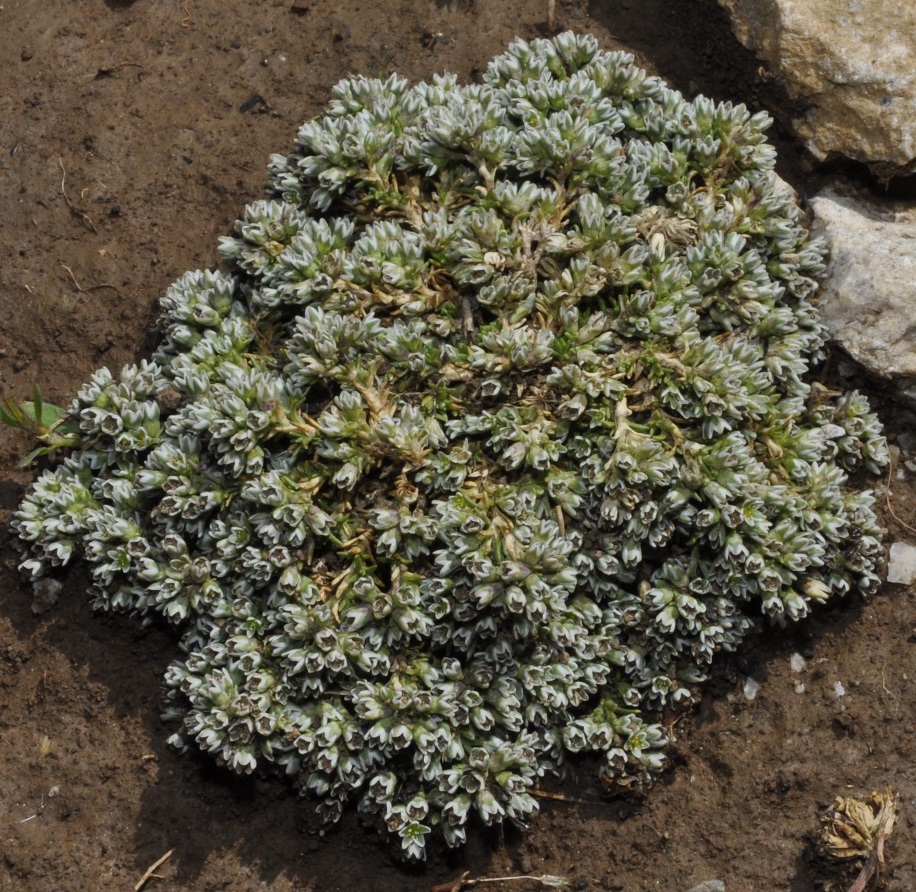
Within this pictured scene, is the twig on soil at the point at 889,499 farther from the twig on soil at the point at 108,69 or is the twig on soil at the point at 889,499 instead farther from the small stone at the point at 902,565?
the twig on soil at the point at 108,69

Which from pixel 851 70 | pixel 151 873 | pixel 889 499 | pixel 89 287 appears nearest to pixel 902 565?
pixel 889 499

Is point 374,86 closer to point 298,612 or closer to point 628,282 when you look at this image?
point 628,282

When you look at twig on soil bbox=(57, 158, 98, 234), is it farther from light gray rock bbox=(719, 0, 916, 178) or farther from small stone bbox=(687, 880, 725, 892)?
small stone bbox=(687, 880, 725, 892)

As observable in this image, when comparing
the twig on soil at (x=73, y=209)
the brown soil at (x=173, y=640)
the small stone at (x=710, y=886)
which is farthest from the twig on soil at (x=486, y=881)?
the twig on soil at (x=73, y=209)

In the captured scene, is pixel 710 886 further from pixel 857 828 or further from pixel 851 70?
pixel 851 70

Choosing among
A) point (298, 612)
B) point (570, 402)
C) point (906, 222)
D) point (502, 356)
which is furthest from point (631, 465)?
point (906, 222)

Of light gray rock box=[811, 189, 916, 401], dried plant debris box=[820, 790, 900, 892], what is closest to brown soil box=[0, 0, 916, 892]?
dried plant debris box=[820, 790, 900, 892]

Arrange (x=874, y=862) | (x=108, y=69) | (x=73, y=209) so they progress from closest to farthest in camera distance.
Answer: (x=874, y=862)
(x=73, y=209)
(x=108, y=69)
